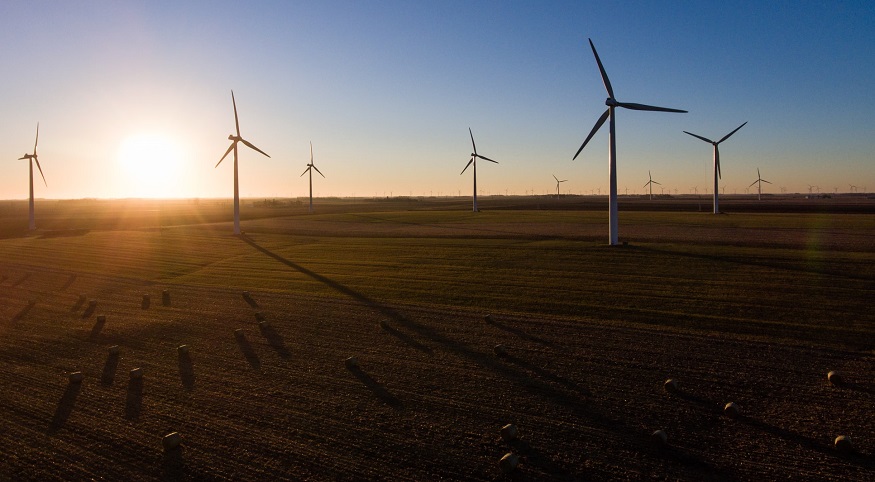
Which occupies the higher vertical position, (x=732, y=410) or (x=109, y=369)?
(x=109, y=369)

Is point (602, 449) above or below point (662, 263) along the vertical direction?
below

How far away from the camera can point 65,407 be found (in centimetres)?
1251

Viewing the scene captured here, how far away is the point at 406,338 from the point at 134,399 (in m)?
8.44

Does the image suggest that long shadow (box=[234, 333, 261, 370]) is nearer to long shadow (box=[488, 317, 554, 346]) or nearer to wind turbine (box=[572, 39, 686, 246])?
long shadow (box=[488, 317, 554, 346])

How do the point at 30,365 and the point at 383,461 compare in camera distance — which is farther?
the point at 30,365

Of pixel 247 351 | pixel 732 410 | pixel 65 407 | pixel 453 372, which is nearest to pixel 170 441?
pixel 65 407

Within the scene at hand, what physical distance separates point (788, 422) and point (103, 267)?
1656 inches

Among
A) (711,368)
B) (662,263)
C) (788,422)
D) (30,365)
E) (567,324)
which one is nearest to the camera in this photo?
(788,422)

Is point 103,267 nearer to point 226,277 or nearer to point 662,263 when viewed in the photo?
point 226,277

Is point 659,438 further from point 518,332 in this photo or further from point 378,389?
point 518,332

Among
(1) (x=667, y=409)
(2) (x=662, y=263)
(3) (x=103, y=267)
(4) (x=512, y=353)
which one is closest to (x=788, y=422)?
(1) (x=667, y=409)

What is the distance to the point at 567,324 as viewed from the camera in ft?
64.5

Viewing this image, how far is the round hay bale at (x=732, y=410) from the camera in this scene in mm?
11617

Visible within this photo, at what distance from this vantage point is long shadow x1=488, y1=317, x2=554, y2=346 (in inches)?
693
